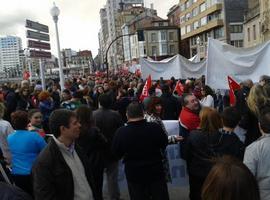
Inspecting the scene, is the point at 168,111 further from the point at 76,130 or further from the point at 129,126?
the point at 76,130

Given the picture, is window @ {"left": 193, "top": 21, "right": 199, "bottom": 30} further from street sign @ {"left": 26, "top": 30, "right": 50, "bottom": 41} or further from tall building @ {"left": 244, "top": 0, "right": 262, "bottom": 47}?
street sign @ {"left": 26, "top": 30, "right": 50, "bottom": 41}

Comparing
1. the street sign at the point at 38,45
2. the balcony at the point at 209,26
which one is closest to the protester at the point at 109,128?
the street sign at the point at 38,45

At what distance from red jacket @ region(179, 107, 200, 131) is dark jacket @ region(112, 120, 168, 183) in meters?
0.70

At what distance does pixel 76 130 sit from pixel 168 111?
5.64 metres

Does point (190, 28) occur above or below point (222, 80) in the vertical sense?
above

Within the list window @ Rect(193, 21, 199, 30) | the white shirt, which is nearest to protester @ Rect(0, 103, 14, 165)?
the white shirt

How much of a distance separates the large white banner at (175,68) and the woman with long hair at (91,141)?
9.49 meters

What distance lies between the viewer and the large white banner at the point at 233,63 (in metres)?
8.64

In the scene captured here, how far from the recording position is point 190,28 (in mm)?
77438

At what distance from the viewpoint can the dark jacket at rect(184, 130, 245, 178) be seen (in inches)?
175

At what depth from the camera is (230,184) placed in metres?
1.83

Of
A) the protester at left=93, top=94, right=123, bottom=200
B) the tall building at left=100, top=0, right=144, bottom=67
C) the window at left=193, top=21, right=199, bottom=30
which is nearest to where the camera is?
the protester at left=93, top=94, right=123, bottom=200

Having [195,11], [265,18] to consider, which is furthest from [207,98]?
[195,11]

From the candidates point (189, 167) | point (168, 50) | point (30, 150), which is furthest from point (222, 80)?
point (168, 50)
